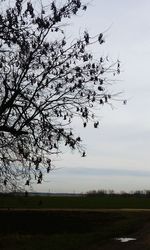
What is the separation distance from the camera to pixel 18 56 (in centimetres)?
1717

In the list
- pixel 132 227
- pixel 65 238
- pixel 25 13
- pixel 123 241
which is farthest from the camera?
pixel 132 227

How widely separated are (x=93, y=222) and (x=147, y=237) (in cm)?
1216

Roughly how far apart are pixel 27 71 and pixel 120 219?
24.7m

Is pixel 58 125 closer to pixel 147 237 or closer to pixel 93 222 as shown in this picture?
pixel 147 237

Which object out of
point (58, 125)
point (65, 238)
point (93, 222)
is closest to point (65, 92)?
point (58, 125)

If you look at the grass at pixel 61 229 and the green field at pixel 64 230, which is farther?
the grass at pixel 61 229

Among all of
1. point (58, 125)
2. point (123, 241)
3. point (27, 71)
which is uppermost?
point (27, 71)

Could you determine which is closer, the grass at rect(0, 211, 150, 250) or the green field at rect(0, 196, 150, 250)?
the green field at rect(0, 196, 150, 250)

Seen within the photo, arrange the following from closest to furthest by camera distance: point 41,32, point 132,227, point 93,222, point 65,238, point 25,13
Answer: point 25,13 → point 41,32 → point 65,238 → point 132,227 → point 93,222

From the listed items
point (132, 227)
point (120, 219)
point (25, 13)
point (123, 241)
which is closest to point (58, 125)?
point (25, 13)

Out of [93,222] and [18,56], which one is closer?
[18,56]

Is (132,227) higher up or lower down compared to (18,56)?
lower down

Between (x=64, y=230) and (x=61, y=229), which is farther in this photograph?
(x=61, y=229)

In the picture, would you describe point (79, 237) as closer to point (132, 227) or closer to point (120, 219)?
point (132, 227)
